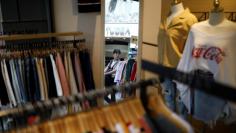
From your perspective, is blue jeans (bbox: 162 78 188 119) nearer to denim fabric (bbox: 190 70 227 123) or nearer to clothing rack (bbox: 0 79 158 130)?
denim fabric (bbox: 190 70 227 123)

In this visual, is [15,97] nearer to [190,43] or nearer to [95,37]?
[95,37]

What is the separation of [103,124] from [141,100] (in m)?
0.19

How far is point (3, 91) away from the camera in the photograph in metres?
2.00

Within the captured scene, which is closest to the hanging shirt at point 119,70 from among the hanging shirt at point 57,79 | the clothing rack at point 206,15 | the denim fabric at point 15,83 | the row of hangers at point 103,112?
the hanging shirt at point 57,79

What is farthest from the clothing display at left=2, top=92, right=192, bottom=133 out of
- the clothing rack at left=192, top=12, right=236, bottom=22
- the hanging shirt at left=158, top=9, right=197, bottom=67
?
the clothing rack at left=192, top=12, right=236, bottom=22

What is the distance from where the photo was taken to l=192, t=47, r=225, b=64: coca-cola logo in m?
1.34

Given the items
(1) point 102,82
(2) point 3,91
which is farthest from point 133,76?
(2) point 3,91

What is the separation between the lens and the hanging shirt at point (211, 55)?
52.1 inches

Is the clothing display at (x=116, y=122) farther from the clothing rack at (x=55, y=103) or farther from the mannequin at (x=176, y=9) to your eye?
the mannequin at (x=176, y=9)

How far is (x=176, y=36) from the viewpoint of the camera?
63.0 inches

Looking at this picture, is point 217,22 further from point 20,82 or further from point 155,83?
point 20,82

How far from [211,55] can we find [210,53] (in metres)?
0.01

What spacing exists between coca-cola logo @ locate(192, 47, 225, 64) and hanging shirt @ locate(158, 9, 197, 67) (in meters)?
0.17

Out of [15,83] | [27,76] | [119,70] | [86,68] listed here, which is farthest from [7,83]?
[119,70]
